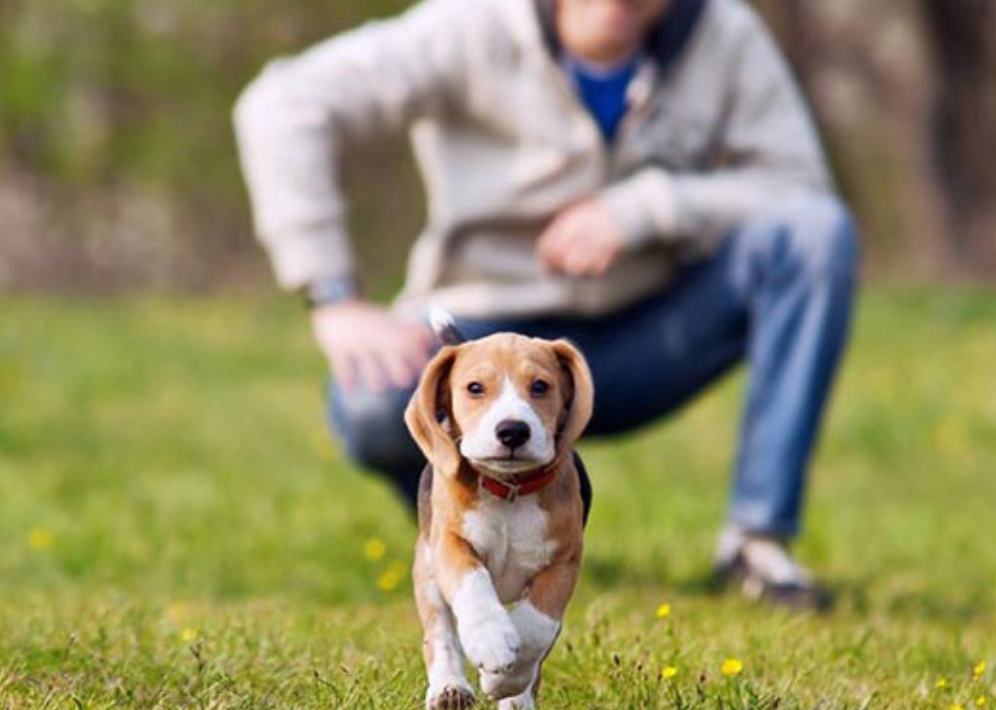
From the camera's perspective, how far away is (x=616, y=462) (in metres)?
7.53

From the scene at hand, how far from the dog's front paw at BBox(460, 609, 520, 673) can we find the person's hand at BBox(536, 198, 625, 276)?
2293mm

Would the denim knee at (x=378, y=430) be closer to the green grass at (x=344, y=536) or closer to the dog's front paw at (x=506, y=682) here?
the green grass at (x=344, y=536)

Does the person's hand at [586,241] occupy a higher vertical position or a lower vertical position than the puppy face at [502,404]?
lower

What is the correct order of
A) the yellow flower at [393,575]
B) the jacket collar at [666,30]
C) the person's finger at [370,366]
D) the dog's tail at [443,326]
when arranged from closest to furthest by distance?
the dog's tail at [443,326]
the person's finger at [370,366]
the yellow flower at [393,575]
the jacket collar at [666,30]

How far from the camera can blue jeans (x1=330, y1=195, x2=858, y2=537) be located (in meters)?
4.80

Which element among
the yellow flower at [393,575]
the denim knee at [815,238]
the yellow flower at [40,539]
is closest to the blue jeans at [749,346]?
the denim knee at [815,238]

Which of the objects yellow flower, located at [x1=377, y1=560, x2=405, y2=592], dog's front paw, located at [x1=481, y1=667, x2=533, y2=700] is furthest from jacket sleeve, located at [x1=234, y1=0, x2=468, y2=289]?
dog's front paw, located at [x1=481, y1=667, x2=533, y2=700]

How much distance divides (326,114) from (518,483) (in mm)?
2349

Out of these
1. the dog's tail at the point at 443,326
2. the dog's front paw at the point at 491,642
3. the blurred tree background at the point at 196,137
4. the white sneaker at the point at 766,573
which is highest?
the dog's tail at the point at 443,326

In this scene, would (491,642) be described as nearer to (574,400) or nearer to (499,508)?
(499,508)

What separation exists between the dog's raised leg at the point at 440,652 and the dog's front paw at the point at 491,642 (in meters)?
0.17

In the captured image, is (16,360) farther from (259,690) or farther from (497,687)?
(497,687)

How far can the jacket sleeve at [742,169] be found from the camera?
4.82 metres

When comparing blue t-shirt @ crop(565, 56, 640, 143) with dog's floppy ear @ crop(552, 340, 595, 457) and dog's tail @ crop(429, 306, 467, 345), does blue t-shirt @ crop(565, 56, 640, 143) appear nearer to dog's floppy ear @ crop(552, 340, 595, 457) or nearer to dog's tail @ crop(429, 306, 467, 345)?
dog's tail @ crop(429, 306, 467, 345)
